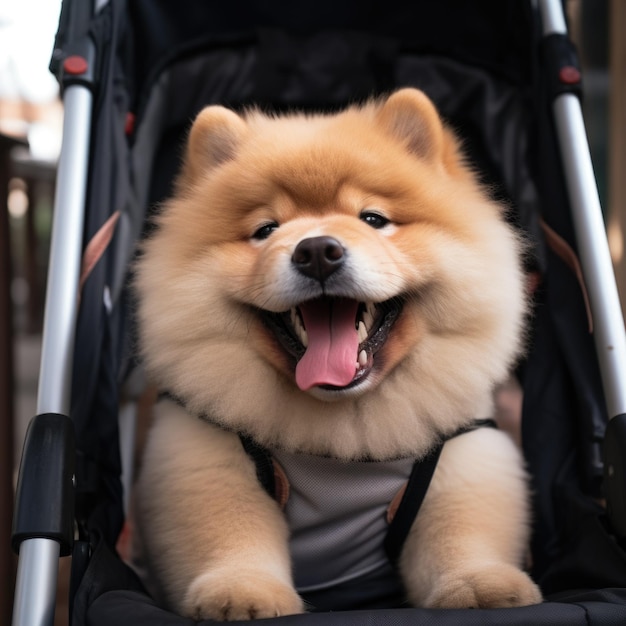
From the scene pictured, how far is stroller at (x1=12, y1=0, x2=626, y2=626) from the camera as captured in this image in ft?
4.78

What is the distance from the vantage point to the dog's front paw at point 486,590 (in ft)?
4.56

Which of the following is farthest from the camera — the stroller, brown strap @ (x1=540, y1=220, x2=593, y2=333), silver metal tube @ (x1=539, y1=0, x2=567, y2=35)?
silver metal tube @ (x1=539, y1=0, x2=567, y2=35)

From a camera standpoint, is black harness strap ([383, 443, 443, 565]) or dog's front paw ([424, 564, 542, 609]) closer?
dog's front paw ([424, 564, 542, 609])

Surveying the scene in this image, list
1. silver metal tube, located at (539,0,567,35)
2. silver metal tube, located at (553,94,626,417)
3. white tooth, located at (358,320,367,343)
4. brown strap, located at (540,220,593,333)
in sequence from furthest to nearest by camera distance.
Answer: silver metal tube, located at (539,0,567,35), brown strap, located at (540,220,593,333), silver metal tube, located at (553,94,626,417), white tooth, located at (358,320,367,343)

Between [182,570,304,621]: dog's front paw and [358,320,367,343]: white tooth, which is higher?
[358,320,367,343]: white tooth

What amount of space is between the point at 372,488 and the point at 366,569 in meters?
0.23

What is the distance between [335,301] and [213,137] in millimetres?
525

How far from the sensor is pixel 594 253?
1774 mm

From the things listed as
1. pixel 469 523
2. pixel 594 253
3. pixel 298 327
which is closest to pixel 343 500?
pixel 469 523

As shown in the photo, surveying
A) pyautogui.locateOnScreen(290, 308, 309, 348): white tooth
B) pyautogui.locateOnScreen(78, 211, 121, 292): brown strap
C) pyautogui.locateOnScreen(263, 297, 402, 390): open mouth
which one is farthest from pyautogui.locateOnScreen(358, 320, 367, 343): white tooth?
pyautogui.locateOnScreen(78, 211, 121, 292): brown strap

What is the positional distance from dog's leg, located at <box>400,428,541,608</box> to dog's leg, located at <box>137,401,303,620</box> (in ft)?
0.92

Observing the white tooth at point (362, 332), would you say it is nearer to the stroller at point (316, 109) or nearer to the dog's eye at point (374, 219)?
the dog's eye at point (374, 219)

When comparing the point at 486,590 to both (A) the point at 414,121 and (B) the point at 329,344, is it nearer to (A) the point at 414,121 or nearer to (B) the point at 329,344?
(B) the point at 329,344

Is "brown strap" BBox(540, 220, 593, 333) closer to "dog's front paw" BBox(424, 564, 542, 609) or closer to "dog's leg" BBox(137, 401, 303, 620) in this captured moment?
"dog's front paw" BBox(424, 564, 542, 609)
